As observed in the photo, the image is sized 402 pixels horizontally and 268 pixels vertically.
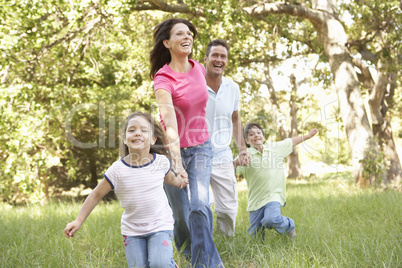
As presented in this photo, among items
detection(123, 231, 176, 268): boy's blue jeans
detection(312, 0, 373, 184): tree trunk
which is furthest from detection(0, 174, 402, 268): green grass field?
detection(312, 0, 373, 184): tree trunk

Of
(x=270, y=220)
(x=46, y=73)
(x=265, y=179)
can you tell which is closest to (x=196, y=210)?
(x=270, y=220)

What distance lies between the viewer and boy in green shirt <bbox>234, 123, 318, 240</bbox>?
4160mm

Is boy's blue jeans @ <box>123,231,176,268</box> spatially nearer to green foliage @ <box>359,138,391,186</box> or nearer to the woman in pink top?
the woman in pink top

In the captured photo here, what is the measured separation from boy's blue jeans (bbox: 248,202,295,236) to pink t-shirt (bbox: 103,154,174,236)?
1.39 meters

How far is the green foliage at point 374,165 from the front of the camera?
9023 millimetres

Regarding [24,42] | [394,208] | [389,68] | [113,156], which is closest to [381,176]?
[389,68]

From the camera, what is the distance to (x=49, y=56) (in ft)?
37.0

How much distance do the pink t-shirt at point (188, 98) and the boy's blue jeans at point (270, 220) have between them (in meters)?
1.22

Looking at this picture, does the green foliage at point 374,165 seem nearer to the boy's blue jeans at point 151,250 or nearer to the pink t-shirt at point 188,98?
the pink t-shirt at point 188,98

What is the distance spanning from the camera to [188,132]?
11.0ft

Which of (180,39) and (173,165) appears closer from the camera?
(173,165)

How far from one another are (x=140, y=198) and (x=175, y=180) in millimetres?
317

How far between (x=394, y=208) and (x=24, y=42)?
27.9ft

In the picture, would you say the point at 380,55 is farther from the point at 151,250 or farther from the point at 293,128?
the point at 151,250
